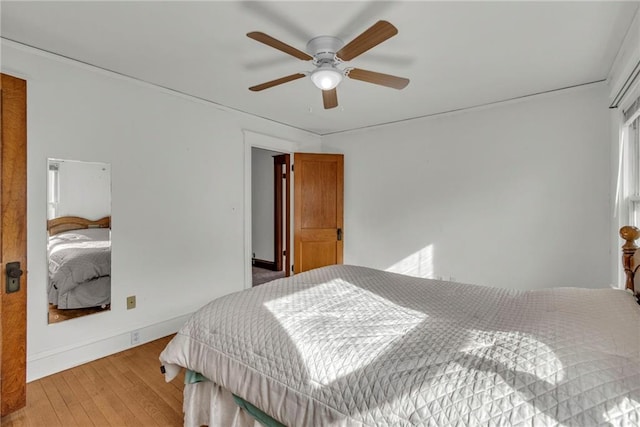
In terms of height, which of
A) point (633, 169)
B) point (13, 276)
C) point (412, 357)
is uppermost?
point (633, 169)

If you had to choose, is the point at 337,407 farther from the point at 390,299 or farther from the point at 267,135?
the point at 267,135

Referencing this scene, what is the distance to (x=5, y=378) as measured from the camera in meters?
1.80

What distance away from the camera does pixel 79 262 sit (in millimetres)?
2414

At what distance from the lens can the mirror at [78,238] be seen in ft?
7.48

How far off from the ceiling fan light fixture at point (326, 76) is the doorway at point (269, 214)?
344 centimetres

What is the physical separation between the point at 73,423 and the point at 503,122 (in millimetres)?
4236

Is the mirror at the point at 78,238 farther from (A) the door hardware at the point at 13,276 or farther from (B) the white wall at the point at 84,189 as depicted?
(A) the door hardware at the point at 13,276

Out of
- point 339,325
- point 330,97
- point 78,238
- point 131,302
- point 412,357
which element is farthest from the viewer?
point 131,302

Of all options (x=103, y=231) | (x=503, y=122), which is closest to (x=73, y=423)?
(x=103, y=231)

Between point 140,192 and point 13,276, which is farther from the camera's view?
point 140,192

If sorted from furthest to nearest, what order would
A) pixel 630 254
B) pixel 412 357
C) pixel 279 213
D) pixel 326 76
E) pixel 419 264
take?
1. pixel 279 213
2. pixel 419 264
3. pixel 326 76
4. pixel 630 254
5. pixel 412 357

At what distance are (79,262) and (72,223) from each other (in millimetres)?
308

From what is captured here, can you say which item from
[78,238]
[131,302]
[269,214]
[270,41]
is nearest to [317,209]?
[269,214]

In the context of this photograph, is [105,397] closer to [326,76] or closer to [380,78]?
[326,76]
